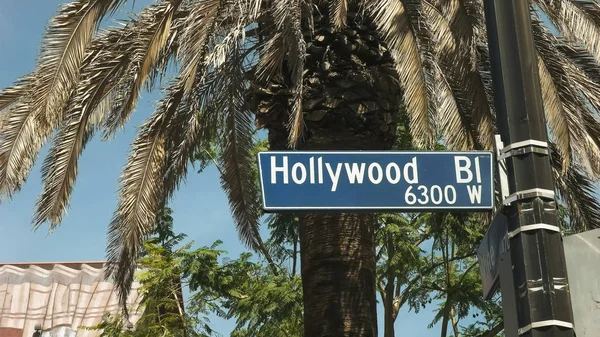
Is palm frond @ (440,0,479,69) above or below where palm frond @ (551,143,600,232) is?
above

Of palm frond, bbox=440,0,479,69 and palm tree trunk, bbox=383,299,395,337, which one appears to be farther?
palm tree trunk, bbox=383,299,395,337

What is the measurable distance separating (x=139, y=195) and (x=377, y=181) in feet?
16.1

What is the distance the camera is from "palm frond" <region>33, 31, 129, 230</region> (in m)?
9.73

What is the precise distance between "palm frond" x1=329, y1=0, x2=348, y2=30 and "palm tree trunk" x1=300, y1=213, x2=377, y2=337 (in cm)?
176

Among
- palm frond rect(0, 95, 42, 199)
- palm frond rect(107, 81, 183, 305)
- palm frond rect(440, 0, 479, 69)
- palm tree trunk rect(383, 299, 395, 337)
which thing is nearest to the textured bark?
palm frond rect(440, 0, 479, 69)

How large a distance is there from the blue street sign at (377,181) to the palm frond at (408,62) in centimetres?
294

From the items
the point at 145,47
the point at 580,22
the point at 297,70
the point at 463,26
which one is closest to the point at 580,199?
the point at 580,22

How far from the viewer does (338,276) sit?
848 cm

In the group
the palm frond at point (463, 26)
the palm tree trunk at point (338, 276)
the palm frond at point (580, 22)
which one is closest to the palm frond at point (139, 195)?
the palm tree trunk at point (338, 276)

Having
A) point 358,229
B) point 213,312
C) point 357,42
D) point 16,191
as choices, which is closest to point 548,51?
point 357,42

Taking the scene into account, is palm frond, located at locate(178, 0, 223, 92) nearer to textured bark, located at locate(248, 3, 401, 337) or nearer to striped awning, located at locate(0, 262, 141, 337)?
textured bark, located at locate(248, 3, 401, 337)

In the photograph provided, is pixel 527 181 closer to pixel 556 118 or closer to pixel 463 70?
pixel 556 118

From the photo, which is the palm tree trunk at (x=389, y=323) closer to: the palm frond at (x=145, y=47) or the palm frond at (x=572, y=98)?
the palm frond at (x=572, y=98)

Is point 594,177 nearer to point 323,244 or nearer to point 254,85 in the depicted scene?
point 323,244
